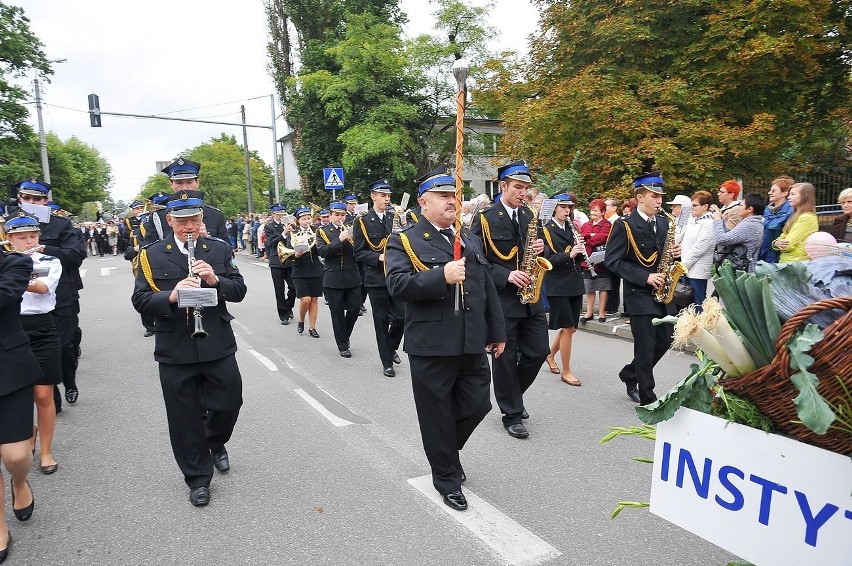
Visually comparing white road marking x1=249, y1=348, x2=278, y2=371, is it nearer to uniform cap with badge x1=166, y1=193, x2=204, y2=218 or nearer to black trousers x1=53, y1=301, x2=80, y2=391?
black trousers x1=53, y1=301, x2=80, y2=391

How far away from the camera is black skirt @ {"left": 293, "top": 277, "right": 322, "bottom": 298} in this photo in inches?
398

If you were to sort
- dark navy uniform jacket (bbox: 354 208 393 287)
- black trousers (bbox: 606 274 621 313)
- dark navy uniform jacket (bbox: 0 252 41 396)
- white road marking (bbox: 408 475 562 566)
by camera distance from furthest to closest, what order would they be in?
black trousers (bbox: 606 274 621 313), dark navy uniform jacket (bbox: 354 208 393 287), dark navy uniform jacket (bbox: 0 252 41 396), white road marking (bbox: 408 475 562 566)

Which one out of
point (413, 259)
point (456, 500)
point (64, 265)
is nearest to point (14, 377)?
point (413, 259)

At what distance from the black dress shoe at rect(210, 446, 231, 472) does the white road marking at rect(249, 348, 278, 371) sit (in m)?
3.28

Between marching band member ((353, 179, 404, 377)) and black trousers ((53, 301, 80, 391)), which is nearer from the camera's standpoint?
black trousers ((53, 301, 80, 391))

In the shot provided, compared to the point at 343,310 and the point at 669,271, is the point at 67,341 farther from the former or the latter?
the point at 669,271

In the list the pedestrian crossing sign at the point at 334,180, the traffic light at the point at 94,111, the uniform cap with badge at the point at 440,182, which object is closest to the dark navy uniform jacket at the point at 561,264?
the uniform cap with badge at the point at 440,182

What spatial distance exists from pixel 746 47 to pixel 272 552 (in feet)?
45.7

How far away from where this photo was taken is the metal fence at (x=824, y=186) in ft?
52.0

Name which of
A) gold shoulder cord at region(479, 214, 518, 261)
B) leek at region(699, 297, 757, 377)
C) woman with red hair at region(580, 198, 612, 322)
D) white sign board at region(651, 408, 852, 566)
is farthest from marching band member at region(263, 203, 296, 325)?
leek at region(699, 297, 757, 377)

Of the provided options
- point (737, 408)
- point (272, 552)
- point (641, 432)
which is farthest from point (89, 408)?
point (737, 408)

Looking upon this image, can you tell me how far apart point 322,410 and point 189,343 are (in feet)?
7.43

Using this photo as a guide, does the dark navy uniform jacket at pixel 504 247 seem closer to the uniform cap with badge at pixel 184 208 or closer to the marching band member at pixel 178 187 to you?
the uniform cap with badge at pixel 184 208

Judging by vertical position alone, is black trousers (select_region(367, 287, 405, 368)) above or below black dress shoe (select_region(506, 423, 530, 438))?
above
